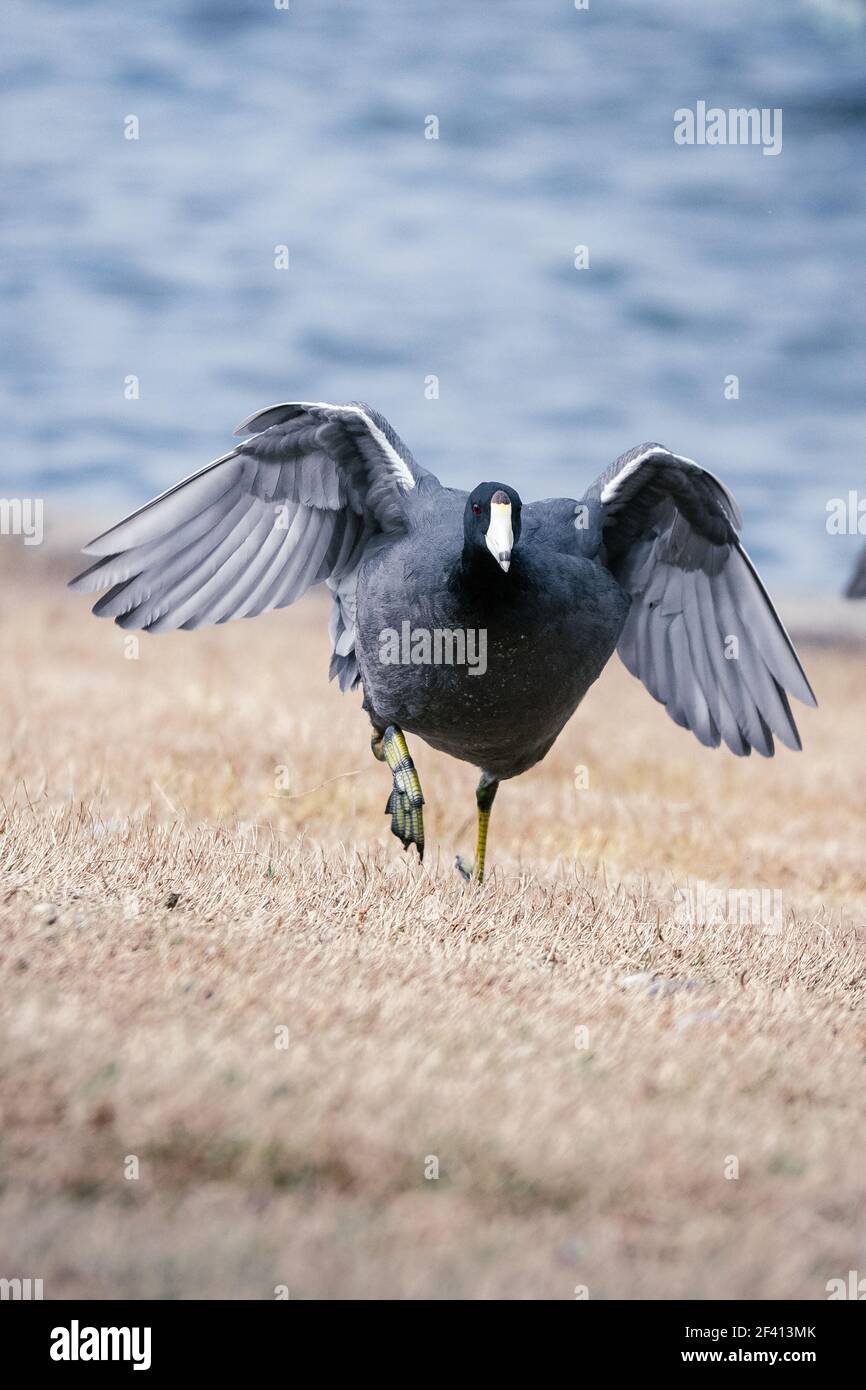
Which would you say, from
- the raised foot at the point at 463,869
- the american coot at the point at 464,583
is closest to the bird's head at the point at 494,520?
the american coot at the point at 464,583

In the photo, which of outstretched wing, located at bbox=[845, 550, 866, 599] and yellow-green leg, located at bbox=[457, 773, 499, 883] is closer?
yellow-green leg, located at bbox=[457, 773, 499, 883]

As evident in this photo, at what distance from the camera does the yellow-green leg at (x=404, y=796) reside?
6.59 metres

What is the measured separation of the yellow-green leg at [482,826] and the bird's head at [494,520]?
1662 millimetres

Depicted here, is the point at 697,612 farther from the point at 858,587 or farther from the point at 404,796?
the point at 858,587

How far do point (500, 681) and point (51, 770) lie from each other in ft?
11.0

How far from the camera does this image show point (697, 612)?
7492mm

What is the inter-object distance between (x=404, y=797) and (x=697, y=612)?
1.88 meters

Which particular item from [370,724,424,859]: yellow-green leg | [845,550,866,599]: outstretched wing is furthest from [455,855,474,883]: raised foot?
[845,550,866,599]: outstretched wing

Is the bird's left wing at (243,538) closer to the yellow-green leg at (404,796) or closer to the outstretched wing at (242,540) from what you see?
the outstretched wing at (242,540)

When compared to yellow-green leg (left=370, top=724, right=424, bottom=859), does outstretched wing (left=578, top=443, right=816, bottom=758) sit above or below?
above

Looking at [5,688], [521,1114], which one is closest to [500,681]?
[521,1114]

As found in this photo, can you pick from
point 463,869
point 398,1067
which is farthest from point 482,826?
point 398,1067

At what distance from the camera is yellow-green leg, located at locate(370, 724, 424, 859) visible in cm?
659

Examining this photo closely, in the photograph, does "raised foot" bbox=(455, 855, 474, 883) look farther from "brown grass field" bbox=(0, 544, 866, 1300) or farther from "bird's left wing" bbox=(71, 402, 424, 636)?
"bird's left wing" bbox=(71, 402, 424, 636)
